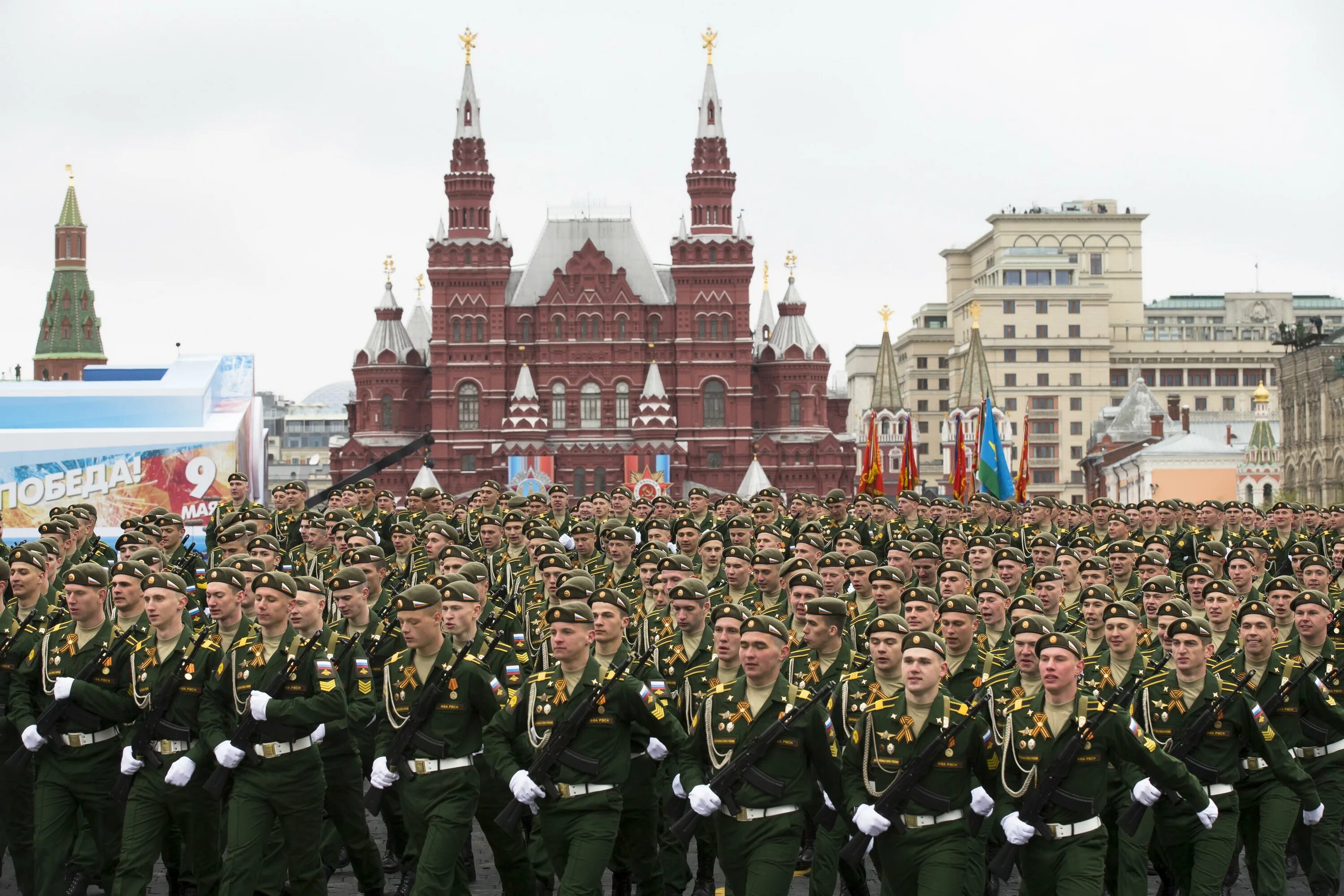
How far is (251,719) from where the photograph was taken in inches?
376

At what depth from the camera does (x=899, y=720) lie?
873 cm

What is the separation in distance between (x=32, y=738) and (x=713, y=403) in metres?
72.1

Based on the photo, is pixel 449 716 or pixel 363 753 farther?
pixel 363 753

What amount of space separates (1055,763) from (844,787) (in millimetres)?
1077

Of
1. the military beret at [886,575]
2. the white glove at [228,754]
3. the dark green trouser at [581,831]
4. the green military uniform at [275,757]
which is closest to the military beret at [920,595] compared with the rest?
the military beret at [886,575]

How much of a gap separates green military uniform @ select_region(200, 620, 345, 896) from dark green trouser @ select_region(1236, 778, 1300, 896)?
17.1 feet

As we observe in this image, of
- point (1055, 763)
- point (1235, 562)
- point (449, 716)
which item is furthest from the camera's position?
point (1235, 562)

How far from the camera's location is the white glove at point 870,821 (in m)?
8.37

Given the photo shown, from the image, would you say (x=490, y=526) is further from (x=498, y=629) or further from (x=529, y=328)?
(x=529, y=328)

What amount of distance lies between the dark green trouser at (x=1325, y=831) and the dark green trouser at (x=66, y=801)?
7154 millimetres

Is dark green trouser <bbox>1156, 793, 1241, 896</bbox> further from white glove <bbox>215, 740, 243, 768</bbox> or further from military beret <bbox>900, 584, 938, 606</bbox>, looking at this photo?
white glove <bbox>215, 740, 243, 768</bbox>

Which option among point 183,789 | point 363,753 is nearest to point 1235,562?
point 363,753

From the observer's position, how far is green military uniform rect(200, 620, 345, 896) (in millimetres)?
9461

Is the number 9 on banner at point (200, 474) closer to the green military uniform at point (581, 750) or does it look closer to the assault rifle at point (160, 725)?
the assault rifle at point (160, 725)
